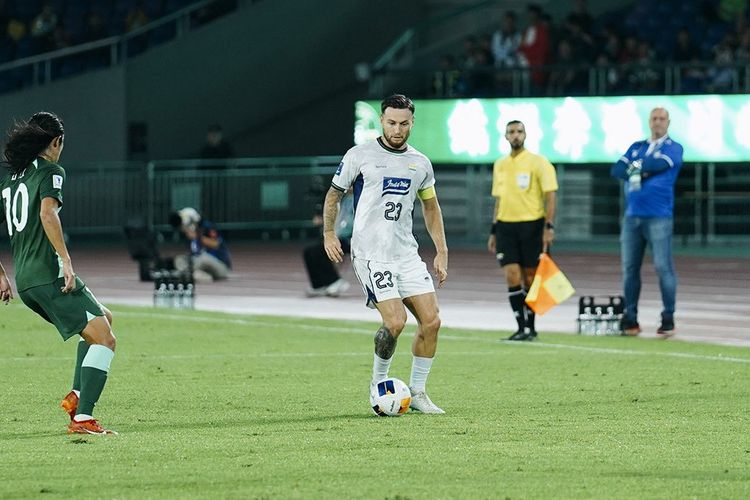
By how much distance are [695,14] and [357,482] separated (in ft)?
88.3

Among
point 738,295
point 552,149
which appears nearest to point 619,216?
point 552,149

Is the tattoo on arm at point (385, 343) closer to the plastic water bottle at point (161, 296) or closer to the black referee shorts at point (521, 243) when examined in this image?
the black referee shorts at point (521, 243)

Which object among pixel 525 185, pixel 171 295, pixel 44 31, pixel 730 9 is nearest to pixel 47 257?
pixel 525 185

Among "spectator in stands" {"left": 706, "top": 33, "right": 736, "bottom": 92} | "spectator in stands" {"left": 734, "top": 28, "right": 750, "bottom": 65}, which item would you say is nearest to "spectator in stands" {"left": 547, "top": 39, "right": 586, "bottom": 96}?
"spectator in stands" {"left": 706, "top": 33, "right": 736, "bottom": 92}

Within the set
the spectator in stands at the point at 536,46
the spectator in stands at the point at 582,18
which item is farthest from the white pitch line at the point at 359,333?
the spectator in stands at the point at 582,18

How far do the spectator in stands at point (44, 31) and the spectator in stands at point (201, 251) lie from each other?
12.7 m

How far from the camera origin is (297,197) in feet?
117

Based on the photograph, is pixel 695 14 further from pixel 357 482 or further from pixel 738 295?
pixel 357 482

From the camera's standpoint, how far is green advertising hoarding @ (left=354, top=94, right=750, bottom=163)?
2981 cm

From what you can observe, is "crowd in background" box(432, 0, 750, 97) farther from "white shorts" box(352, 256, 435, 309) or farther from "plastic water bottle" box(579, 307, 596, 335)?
"white shorts" box(352, 256, 435, 309)

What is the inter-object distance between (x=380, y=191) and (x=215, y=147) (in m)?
23.8

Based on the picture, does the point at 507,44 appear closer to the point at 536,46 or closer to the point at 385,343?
the point at 536,46

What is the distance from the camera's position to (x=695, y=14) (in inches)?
1319

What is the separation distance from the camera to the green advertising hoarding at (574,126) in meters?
29.8
